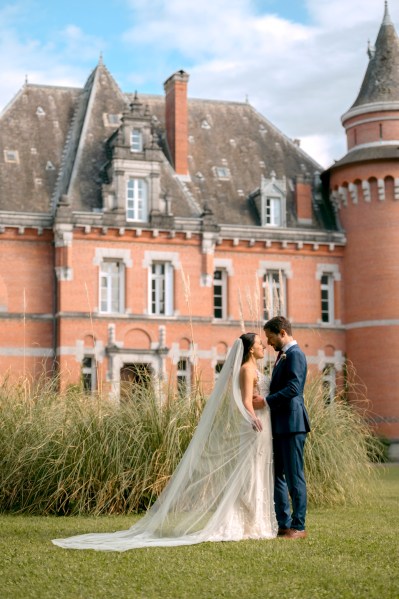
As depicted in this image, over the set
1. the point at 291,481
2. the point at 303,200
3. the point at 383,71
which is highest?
the point at 383,71

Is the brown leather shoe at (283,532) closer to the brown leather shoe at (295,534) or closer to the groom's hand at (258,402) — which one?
the brown leather shoe at (295,534)

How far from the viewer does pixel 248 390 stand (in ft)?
31.6

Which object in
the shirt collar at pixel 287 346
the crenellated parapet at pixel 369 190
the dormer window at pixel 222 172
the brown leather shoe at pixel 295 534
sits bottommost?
the brown leather shoe at pixel 295 534

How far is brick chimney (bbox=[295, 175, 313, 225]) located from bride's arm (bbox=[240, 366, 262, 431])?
26487mm

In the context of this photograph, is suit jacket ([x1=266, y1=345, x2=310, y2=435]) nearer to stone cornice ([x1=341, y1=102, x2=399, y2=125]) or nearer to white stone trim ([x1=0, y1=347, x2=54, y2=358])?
white stone trim ([x1=0, y1=347, x2=54, y2=358])

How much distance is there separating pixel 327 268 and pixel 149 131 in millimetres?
7730

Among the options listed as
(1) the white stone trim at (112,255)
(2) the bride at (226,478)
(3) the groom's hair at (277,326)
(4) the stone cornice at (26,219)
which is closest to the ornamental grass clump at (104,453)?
(2) the bride at (226,478)

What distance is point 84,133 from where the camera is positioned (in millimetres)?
34156

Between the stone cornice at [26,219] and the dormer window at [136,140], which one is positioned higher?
the dormer window at [136,140]

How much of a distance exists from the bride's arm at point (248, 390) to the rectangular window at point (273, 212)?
25980mm

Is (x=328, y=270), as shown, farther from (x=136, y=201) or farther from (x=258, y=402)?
(x=258, y=402)

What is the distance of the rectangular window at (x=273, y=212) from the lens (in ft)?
116

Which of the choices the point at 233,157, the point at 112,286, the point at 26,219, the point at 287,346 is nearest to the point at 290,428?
the point at 287,346

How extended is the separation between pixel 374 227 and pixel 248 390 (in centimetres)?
2586
